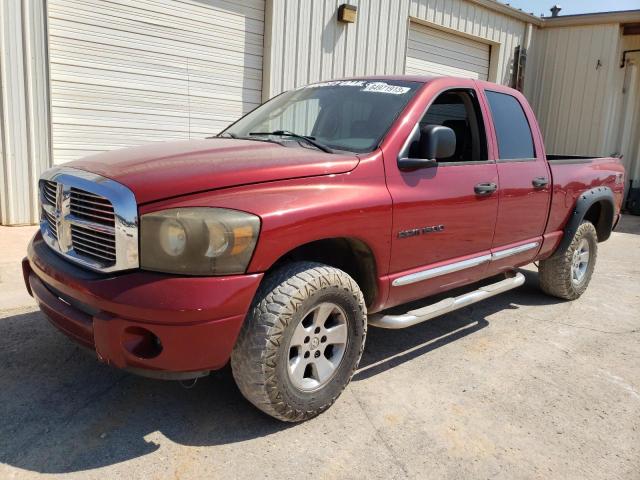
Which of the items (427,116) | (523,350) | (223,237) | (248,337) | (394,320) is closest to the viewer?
(223,237)

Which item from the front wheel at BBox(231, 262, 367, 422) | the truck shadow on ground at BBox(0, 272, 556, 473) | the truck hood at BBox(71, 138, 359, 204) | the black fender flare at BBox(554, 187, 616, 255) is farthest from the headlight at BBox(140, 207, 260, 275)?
the black fender flare at BBox(554, 187, 616, 255)

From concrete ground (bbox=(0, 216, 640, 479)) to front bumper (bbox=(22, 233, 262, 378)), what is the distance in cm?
47

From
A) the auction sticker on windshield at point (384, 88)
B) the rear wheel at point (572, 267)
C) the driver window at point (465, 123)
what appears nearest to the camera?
the auction sticker on windshield at point (384, 88)

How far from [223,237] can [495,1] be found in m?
11.3

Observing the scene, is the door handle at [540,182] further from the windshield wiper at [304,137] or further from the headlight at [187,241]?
the headlight at [187,241]

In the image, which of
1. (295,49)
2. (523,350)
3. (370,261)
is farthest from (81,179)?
(295,49)

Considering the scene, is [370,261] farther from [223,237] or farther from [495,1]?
[495,1]

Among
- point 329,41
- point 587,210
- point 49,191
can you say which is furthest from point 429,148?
point 329,41

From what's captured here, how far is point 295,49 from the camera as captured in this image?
8.55m

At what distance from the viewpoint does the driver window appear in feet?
13.4

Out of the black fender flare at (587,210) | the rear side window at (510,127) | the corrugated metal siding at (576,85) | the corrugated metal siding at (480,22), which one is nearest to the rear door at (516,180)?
the rear side window at (510,127)

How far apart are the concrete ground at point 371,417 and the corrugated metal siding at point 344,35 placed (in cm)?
546

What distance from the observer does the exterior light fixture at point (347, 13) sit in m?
8.92

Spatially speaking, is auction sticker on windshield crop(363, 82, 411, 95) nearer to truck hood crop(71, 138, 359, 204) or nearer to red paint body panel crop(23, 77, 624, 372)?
red paint body panel crop(23, 77, 624, 372)
